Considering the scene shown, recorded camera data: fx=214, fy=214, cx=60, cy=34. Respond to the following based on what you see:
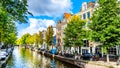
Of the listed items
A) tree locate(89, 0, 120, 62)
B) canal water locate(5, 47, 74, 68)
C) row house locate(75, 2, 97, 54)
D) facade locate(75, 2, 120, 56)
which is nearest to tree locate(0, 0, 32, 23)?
tree locate(89, 0, 120, 62)

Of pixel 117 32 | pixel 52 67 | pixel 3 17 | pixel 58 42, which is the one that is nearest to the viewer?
pixel 3 17

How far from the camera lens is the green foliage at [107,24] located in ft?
120

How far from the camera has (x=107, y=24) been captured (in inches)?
1496

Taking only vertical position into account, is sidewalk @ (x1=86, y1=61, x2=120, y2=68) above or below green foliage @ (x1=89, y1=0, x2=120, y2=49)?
below

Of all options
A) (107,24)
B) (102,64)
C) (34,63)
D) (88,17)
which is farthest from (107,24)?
(34,63)

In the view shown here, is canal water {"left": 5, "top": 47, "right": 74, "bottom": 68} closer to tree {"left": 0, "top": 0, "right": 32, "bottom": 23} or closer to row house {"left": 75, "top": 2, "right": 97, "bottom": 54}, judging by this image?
row house {"left": 75, "top": 2, "right": 97, "bottom": 54}

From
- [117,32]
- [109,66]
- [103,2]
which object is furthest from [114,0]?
[109,66]

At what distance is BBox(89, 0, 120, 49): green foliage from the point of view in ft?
120

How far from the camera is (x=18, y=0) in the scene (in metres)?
20.4

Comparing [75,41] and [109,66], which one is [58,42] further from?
[109,66]

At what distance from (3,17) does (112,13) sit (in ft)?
74.2

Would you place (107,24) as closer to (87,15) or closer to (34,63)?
(34,63)

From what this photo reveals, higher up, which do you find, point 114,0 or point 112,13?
point 114,0

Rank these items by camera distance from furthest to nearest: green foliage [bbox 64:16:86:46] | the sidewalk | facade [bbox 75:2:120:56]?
facade [bbox 75:2:120:56] → green foliage [bbox 64:16:86:46] → the sidewalk
